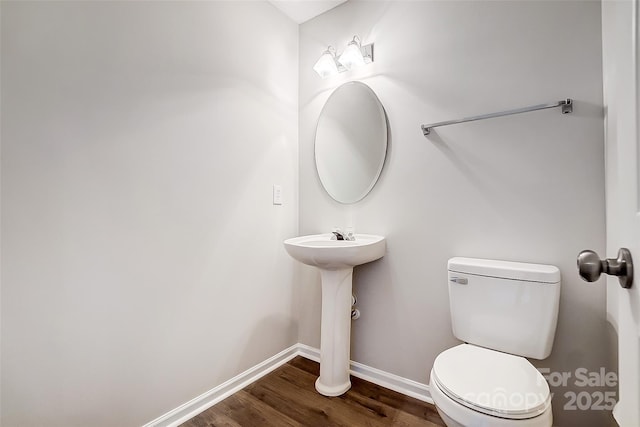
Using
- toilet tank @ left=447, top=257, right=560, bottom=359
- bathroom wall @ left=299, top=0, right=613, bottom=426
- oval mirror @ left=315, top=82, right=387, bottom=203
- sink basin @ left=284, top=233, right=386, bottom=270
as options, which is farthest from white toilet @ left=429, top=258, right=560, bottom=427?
oval mirror @ left=315, top=82, right=387, bottom=203

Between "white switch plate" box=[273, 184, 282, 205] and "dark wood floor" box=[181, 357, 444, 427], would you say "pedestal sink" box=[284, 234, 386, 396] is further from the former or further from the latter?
"white switch plate" box=[273, 184, 282, 205]

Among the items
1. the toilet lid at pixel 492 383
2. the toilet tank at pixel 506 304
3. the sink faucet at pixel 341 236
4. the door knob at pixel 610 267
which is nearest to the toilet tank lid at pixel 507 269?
the toilet tank at pixel 506 304

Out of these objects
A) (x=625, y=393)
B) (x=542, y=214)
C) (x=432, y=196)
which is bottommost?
(x=625, y=393)

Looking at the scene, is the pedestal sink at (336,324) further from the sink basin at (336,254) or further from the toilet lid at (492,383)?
the toilet lid at (492,383)

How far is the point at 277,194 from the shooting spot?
1955 mm

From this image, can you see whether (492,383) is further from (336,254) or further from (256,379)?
(256,379)

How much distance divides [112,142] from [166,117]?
274 mm

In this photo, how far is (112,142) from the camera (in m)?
1.18

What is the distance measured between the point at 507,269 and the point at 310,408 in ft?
3.87

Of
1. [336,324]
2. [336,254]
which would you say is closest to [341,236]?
[336,254]

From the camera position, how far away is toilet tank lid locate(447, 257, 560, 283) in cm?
114

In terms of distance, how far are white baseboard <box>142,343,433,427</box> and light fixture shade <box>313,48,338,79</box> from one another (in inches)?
74.2

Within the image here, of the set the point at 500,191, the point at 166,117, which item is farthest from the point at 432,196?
the point at 166,117

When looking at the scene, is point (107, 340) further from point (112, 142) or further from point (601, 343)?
point (601, 343)
